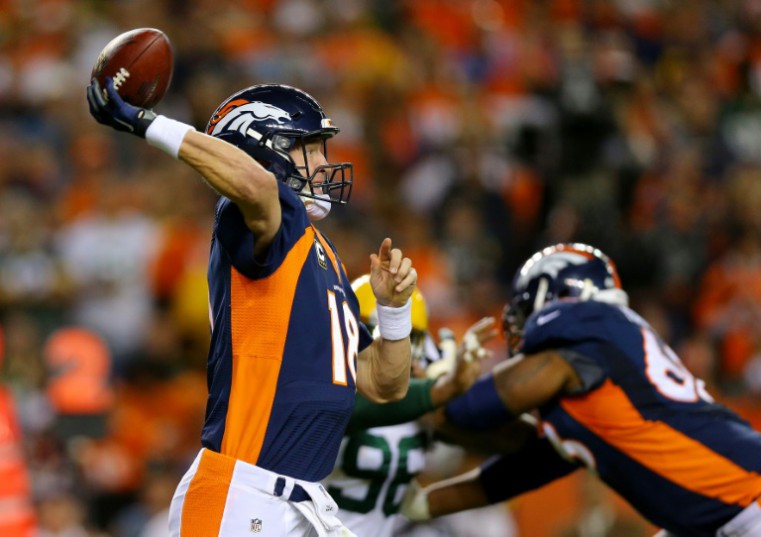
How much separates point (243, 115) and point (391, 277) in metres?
0.68

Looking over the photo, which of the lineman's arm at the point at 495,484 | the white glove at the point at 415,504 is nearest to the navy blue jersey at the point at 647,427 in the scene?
the lineman's arm at the point at 495,484

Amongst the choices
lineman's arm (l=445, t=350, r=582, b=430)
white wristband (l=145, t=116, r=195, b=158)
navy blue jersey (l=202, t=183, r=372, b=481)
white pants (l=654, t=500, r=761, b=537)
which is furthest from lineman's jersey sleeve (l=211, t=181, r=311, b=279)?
white pants (l=654, t=500, r=761, b=537)

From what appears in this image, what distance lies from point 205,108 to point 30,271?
1877 mm

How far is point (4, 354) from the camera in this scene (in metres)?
7.26

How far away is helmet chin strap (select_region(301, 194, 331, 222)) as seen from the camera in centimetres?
376

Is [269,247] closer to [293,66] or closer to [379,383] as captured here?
[379,383]

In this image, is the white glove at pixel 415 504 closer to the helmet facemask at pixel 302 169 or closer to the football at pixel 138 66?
the helmet facemask at pixel 302 169

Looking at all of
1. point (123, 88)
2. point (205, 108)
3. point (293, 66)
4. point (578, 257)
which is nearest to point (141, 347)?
point (205, 108)

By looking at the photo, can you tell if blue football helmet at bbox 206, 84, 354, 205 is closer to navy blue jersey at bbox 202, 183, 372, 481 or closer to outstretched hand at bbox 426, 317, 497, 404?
navy blue jersey at bbox 202, 183, 372, 481

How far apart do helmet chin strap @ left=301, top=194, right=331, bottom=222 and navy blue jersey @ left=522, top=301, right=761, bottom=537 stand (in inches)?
44.5

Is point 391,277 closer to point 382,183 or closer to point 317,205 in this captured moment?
point 317,205

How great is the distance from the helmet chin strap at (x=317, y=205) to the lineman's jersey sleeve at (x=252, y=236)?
9.3 inches

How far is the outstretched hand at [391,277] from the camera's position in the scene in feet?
12.3

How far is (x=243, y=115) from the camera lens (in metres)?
3.69
